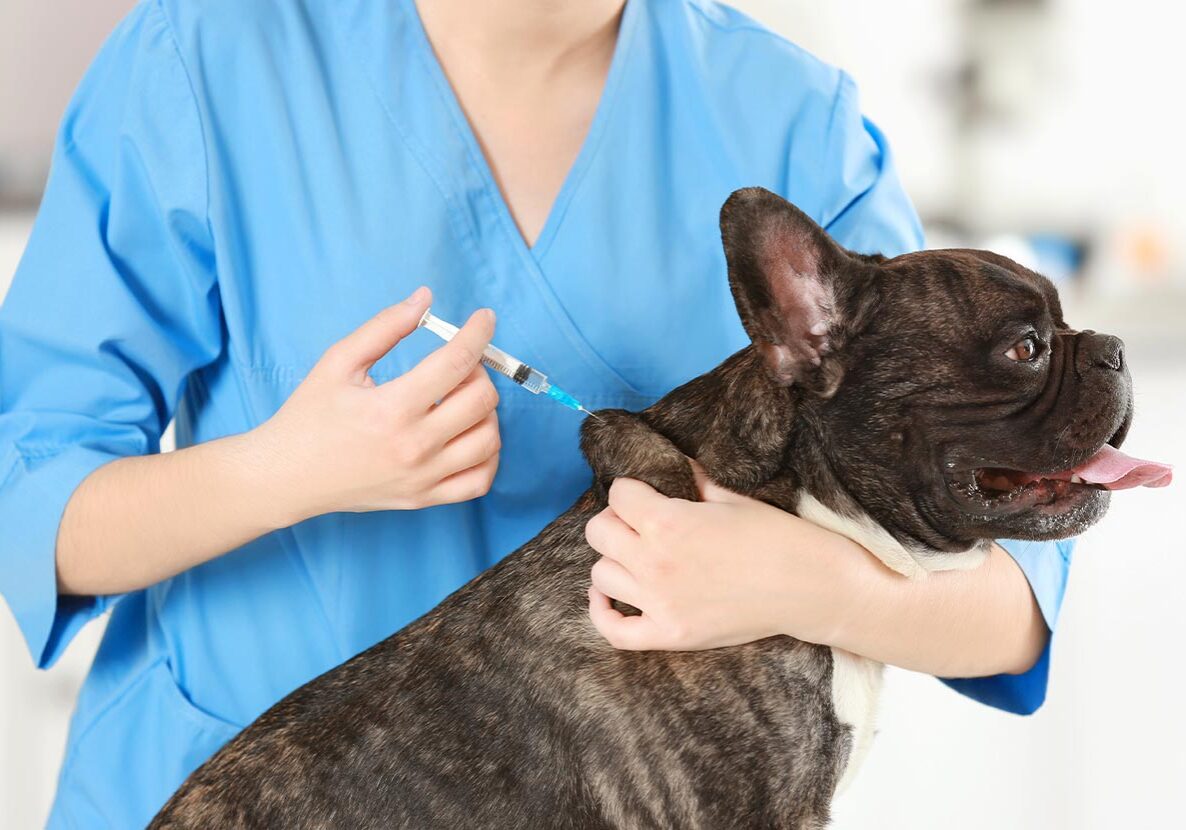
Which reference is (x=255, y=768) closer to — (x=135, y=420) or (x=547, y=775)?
(x=547, y=775)

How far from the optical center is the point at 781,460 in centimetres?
102

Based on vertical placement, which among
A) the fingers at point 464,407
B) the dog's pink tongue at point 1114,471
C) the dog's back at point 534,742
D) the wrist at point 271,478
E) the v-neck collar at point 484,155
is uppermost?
the v-neck collar at point 484,155

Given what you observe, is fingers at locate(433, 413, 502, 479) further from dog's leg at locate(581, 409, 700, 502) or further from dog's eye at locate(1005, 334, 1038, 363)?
dog's eye at locate(1005, 334, 1038, 363)

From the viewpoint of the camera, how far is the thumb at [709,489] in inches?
39.8

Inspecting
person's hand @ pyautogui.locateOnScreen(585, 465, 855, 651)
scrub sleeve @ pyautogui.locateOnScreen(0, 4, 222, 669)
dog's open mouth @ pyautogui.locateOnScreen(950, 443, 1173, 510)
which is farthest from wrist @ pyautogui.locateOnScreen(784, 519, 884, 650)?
scrub sleeve @ pyautogui.locateOnScreen(0, 4, 222, 669)

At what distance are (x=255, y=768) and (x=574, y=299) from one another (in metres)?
0.51

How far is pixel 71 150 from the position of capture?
3.67 feet

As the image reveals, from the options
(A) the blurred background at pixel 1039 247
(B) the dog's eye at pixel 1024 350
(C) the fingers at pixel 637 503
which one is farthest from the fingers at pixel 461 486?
(A) the blurred background at pixel 1039 247

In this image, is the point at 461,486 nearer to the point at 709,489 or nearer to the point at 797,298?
the point at 709,489

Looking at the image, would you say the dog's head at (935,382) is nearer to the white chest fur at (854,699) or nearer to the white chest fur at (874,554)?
the white chest fur at (874,554)

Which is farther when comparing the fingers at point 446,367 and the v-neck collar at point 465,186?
the v-neck collar at point 465,186

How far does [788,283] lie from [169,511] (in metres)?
0.53

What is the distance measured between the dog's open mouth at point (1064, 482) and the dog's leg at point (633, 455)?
0.21 metres

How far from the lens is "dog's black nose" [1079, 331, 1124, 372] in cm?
95
